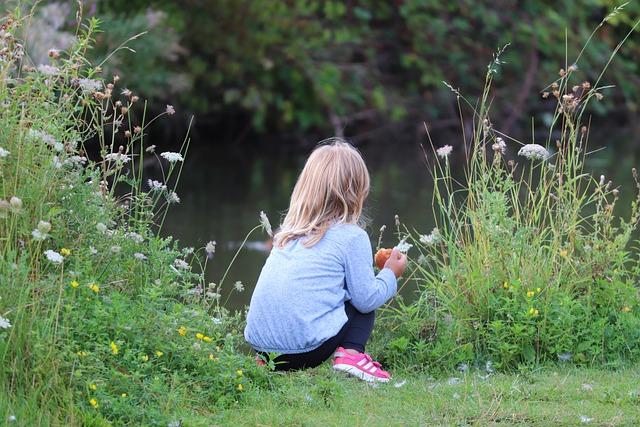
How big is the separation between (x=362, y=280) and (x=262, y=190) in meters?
8.07

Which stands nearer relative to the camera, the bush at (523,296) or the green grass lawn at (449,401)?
the green grass lawn at (449,401)

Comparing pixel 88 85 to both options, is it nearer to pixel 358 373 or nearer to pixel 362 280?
pixel 362 280

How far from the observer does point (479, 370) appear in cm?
405

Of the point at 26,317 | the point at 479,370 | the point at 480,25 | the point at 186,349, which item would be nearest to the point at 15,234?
the point at 26,317

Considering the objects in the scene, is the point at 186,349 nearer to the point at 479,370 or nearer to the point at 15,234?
the point at 15,234

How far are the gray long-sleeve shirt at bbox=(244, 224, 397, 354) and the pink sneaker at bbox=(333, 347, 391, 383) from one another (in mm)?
101

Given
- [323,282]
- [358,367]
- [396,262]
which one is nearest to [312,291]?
[323,282]

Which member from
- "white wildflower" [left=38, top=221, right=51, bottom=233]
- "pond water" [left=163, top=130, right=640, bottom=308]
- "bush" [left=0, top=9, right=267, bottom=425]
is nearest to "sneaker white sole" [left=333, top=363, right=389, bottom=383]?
"bush" [left=0, top=9, right=267, bottom=425]

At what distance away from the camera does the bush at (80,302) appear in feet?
10.2

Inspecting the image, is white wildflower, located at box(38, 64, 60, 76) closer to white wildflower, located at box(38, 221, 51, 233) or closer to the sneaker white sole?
white wildflower, located at box(38, 221, 51, 233)

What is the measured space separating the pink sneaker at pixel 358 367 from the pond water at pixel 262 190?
2243 mm

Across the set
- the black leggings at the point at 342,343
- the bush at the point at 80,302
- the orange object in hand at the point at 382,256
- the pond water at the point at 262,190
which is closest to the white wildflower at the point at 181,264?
the bush at the point at 80,302

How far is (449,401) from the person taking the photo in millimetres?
3475

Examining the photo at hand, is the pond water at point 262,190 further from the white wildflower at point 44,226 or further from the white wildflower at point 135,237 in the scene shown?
the white wildflower at point 44,226
